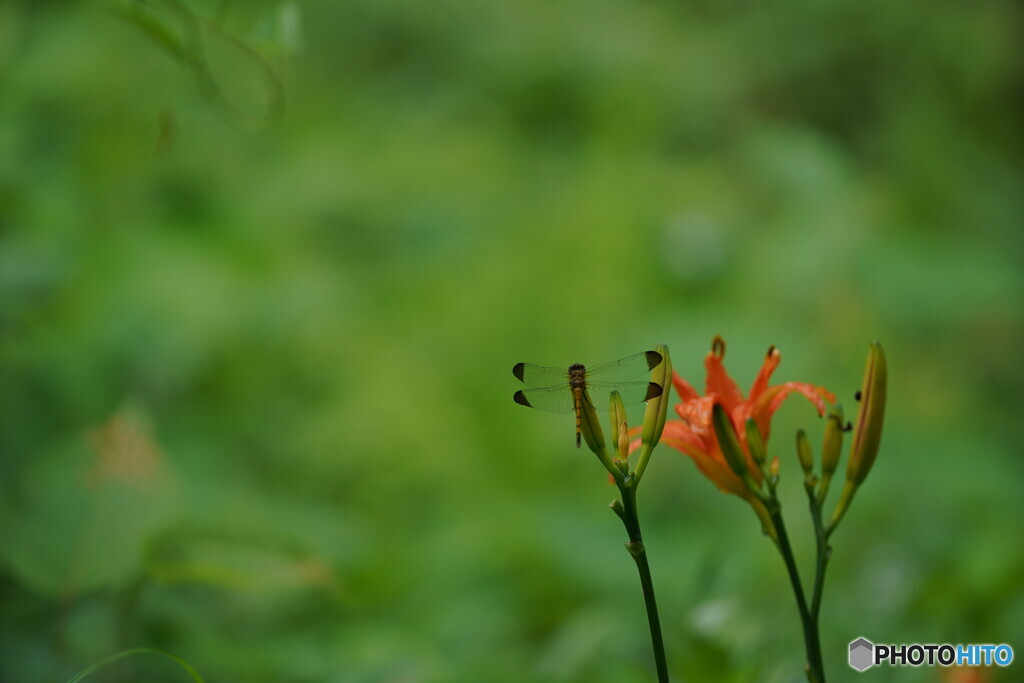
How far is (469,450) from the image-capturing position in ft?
5.37

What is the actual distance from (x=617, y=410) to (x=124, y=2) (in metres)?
0.81

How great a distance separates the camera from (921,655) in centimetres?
86

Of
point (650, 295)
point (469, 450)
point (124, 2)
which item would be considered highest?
point (650, 295)

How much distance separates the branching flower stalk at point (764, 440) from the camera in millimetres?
605

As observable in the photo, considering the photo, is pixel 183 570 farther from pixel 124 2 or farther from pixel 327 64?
pixel 327 64

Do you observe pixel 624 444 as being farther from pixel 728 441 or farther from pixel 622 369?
pixel 622 369

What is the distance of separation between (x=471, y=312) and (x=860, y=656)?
3.89 feet

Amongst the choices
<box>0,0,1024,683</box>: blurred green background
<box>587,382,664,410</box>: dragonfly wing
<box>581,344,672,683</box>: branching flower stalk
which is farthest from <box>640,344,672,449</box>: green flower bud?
<box>0,0,1024,683</box>: blurred green background

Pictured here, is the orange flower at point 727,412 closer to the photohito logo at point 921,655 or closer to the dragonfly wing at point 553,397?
the dragonfly wing at point 553,397

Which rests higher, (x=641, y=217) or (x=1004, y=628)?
(x=641, y=217)

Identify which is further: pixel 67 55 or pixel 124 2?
pixel 67 55

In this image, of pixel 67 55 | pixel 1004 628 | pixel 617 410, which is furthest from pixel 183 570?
pixel 67 55

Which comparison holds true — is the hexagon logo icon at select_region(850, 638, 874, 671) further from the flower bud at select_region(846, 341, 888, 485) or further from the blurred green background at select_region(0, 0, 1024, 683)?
the flower bud at select_region(846, 341, 888, 485)

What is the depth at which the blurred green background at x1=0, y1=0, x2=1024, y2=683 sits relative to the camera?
1015 millimetres
